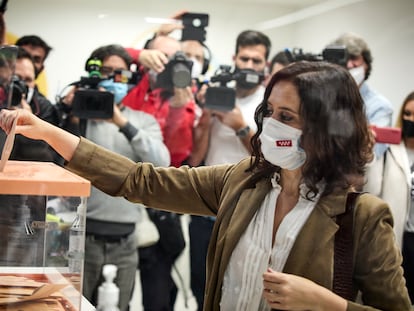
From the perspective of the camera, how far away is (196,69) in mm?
2234

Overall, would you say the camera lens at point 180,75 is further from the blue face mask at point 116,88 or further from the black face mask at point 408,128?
the black face mask at point 408,128

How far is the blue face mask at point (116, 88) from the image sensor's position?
1.98 metres

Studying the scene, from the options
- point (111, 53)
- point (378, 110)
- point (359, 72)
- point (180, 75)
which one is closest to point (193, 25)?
point (180, 75)

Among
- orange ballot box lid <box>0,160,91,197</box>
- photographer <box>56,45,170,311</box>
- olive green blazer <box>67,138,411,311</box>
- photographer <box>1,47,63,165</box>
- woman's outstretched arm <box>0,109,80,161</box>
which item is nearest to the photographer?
orange ballot box lid <box>0,160,91,197</box>

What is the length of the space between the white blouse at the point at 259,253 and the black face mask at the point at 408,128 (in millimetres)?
1183

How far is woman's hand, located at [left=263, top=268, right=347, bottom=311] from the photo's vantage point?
1.26 metres

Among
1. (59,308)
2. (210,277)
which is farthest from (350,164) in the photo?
(59,308)

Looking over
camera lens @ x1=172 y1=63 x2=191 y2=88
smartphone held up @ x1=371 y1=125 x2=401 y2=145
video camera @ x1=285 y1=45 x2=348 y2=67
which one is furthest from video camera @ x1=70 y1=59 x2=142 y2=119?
smartphone held up @ x1=371 y1=125 x2=401 y2=145

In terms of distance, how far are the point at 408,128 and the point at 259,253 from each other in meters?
1.29

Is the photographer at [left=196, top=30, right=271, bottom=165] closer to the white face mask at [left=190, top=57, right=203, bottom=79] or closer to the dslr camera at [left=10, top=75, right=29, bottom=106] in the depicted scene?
the white face mask at [left=190, top=57, right=203, bottom=79]

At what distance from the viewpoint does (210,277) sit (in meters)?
1.45

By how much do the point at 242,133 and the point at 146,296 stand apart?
61 cm

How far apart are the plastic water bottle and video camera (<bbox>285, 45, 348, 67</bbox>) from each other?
44.2 inches

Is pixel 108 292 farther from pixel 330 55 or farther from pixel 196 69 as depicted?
pixel 330 55
